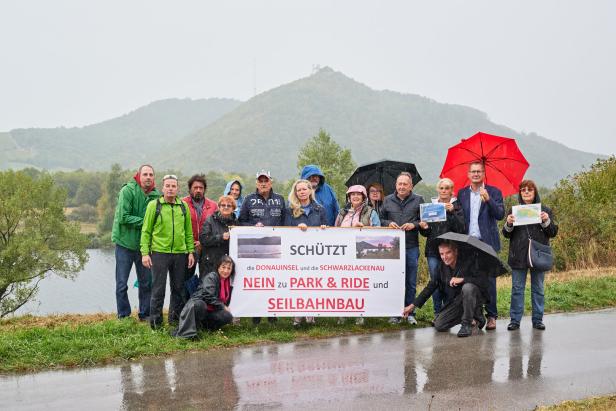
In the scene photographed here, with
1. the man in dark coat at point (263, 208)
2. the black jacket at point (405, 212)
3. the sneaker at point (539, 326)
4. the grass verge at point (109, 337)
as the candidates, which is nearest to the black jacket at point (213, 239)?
the man in dark coat at point (263, 208)

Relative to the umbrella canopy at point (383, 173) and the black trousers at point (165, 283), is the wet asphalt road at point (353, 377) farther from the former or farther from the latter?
the umbrella canopy at point (383, 173)

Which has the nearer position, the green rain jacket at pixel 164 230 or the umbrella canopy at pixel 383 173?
the green rain jacket at pixel 164 230

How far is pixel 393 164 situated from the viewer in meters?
10.1

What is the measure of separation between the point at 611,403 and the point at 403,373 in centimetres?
192

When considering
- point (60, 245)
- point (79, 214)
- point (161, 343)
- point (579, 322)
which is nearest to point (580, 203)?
point (579, 322)

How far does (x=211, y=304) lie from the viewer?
25.9 ft

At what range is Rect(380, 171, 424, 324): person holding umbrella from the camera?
8.80 m

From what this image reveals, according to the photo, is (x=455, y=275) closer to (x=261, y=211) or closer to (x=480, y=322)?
(x=480, y=322)

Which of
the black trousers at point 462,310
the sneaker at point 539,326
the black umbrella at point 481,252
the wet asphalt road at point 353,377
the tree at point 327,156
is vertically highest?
the tree at point 327,156

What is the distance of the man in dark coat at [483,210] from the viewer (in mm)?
8492

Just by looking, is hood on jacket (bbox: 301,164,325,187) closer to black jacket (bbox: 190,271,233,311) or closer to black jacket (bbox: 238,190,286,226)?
black jacket (bbox: 238,190,286,226)

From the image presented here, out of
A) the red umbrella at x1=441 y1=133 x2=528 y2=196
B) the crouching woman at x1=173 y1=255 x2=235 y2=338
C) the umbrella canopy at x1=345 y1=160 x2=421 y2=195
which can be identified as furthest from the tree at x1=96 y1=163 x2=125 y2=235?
the red umbrella at x1=441 y1=133 x2=528 y2=196

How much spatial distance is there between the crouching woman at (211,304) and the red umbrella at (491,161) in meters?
3.47

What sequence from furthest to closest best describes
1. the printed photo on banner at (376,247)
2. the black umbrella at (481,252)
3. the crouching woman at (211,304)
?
1. the printed photo on banner at (376,247)
2. the black umbrella at (481,252)
3. the crouching woman at (211,304)
